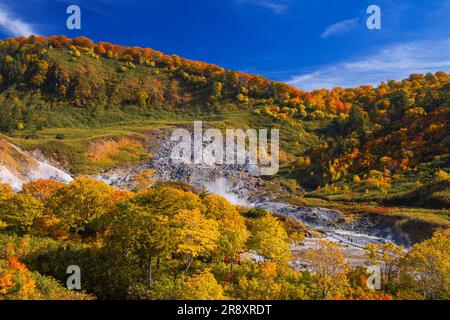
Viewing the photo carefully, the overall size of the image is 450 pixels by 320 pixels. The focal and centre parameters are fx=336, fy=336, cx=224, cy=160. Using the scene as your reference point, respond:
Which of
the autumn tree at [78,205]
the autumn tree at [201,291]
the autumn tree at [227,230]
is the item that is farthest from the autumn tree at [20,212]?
the autumn tree at [201,291]

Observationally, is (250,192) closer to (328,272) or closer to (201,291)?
(328,272)

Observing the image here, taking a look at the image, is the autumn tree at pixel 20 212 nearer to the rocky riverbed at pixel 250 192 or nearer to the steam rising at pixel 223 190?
the rocky riverbed at pixel 250 192

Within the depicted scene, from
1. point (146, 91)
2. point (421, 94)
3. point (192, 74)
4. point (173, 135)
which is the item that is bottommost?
point (173, 135)

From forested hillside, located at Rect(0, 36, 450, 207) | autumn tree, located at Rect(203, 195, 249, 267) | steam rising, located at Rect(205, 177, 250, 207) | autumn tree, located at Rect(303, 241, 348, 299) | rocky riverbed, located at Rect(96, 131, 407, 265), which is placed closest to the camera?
autumn tree, located at Rect(303, 241, 348, 299)

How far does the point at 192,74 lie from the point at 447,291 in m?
183

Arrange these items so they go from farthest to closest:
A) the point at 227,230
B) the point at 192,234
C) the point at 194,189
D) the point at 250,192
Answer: the point at 250,192 < the point at 194,189 < the point at 227,230 < the point at 192,234

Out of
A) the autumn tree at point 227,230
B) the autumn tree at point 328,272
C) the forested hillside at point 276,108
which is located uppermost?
the forested hillside at point 276,108

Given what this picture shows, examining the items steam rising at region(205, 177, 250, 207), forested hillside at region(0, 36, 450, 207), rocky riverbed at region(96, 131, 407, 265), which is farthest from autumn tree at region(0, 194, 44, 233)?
forested hillside at region(0, 36, 450, 207)

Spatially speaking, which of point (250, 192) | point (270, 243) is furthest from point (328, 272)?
point (250, 192)

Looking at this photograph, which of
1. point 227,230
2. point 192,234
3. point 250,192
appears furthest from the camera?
point 250,192

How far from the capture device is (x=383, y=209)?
72125 mm

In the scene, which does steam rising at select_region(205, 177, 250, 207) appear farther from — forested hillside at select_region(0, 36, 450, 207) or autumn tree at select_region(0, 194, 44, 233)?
autumn tree at select_region(0, 194, 44, 233)

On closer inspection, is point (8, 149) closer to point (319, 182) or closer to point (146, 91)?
point (319, 182)
